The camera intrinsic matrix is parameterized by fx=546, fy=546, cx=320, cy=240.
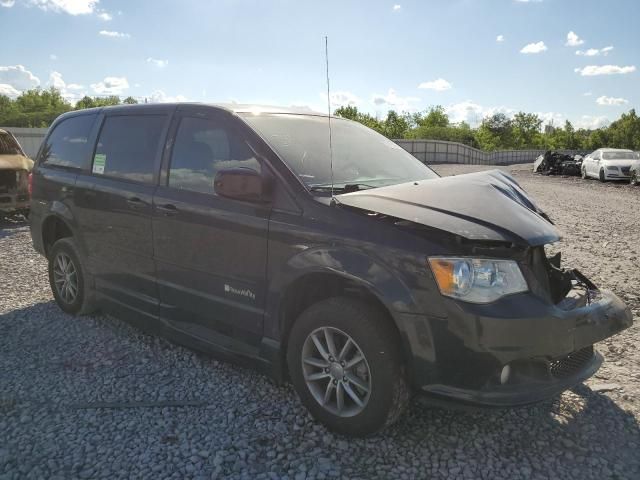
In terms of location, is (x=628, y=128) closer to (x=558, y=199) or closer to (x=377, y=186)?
(x=558, y=199)

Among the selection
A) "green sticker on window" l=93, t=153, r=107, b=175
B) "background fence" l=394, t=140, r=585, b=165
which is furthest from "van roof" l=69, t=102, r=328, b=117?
"background fence" l=394, t=140, r=585, b=165

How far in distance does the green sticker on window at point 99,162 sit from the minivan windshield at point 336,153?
1619 mm

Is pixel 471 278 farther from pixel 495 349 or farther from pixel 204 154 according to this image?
pixel 204 154

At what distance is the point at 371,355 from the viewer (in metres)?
2.80

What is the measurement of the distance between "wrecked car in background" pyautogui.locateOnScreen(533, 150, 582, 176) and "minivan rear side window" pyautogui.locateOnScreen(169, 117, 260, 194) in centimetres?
2697

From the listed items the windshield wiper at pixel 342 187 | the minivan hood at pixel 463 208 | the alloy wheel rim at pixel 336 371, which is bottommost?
the alloy wheel rim at pixel 336 371

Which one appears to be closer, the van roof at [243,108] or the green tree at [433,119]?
the van roof at [243,108]

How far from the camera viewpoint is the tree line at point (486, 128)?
9538 centimetres

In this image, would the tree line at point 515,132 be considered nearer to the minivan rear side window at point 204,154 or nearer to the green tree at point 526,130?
the green tree at point 526,130

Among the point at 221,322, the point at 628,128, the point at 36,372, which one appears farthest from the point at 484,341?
the point at 628,128

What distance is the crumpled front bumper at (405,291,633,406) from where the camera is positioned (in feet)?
8.40

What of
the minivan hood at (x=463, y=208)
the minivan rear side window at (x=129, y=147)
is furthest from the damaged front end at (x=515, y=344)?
the minivan rear side window at (x=129, y=147)

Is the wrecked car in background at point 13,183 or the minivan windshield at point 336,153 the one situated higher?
the minivan windshield at point 336,153

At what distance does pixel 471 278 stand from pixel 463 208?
1.54 feet
